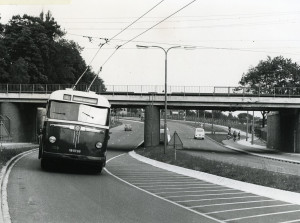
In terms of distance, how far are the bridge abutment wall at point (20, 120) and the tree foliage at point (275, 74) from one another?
43210 mm

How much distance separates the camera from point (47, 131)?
18562 millimetres

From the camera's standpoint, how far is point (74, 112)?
19.0 m

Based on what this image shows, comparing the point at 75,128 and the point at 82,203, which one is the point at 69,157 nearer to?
the point at 75,128

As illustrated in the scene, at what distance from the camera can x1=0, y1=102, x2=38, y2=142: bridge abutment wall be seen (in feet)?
184

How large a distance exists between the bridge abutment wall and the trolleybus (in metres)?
38.0

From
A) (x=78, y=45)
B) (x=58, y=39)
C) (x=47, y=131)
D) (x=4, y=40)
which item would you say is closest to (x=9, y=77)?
(x=4, y=40)

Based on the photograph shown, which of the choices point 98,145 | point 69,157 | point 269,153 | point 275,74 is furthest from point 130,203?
point 275,74

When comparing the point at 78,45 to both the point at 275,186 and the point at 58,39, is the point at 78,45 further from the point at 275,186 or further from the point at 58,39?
the point at 275,186

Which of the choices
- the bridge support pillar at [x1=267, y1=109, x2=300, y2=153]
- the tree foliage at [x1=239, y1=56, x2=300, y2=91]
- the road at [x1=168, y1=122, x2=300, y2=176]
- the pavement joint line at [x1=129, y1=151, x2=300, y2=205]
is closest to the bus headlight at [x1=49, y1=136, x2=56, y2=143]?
the pavement joint line at [x1=129, y1=151, x2=300, y2=205]

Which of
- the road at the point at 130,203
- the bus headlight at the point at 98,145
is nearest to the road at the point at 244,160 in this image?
the bus headlight at the point at 98,145

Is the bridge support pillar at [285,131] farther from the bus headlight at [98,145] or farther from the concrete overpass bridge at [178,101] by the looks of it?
the bus headlight at [98,145]

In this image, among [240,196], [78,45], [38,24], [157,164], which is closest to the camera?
[240,196]

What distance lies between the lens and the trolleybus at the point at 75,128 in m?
18.6

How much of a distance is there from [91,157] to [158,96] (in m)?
33.5
